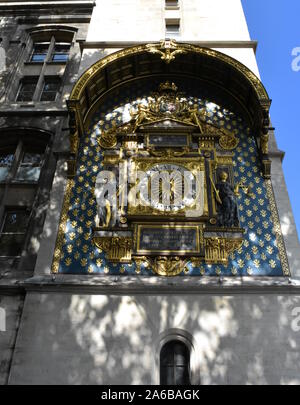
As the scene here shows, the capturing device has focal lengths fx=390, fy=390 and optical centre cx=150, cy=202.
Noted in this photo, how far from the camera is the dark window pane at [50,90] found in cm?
1745

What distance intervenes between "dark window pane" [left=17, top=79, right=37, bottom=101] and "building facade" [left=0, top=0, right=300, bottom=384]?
6 cm

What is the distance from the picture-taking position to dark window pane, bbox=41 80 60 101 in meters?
17.5

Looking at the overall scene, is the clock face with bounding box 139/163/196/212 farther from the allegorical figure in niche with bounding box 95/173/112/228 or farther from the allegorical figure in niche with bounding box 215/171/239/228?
A: the allegorical figure in niche with bounding box 95/173/112/228

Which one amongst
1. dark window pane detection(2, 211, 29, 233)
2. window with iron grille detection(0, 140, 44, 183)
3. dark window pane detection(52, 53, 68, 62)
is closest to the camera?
dark window pane detection(2, 211, 29, 233)

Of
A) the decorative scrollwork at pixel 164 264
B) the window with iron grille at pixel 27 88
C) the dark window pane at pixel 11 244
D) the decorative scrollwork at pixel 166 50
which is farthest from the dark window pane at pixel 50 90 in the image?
the decorative scrollwork at pixel 164 264

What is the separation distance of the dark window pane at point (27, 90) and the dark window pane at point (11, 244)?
724cm

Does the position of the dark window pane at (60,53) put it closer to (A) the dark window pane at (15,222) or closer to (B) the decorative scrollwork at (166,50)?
(B) the decorative scrollwork at (166,50)

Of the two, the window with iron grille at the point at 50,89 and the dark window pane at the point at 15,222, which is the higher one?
the window with iron grille at the point at 50,89

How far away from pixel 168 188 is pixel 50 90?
8492mm

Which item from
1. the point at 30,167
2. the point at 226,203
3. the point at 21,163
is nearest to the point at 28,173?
the point at 30,167

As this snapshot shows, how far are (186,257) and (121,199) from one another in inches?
116

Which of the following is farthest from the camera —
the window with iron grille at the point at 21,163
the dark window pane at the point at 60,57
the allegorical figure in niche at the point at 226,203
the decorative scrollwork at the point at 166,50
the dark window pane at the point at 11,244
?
the dark window pane at the point at 60,57

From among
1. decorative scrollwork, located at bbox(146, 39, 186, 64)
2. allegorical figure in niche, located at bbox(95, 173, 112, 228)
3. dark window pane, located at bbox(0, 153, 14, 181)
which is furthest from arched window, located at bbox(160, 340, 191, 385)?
decorative scrollwork, located at bbox(146, 39, 186, 64)

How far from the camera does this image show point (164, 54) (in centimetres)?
1512
